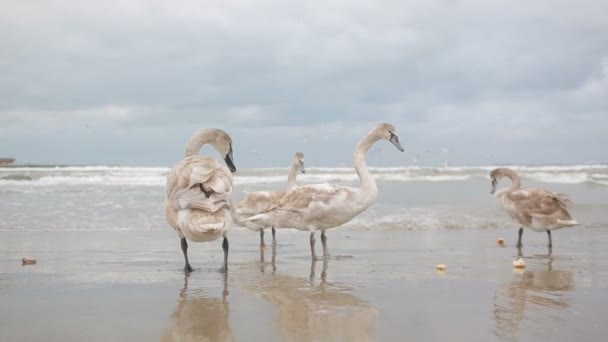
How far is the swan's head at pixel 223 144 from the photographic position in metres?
8.41

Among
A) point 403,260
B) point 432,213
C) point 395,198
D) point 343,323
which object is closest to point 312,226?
point 403,260

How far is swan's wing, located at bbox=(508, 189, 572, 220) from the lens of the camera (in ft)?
38.9

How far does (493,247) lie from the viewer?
448 inches

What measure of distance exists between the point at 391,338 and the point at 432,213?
1344 cm

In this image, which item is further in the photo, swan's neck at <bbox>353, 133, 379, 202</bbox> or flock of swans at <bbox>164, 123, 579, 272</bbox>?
swan's neck at <bbox>353, 133, 379, 202</bbox>

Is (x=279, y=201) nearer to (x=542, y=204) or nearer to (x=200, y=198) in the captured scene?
(x=200, y=198)

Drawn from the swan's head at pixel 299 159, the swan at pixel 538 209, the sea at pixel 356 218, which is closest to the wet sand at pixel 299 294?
the swan at pixel 538 209

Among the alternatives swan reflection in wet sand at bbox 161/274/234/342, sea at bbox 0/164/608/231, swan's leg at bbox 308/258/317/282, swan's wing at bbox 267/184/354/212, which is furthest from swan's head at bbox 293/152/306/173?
swan reflection in wet sand at bbox 161/274/234/342

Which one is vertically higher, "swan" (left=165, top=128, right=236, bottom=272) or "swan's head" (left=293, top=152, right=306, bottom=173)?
"swan's head" (left=293, top=152, right=306, bottom=173)

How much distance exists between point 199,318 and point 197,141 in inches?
156

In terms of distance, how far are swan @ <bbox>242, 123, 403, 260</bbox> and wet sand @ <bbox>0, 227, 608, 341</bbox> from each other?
586 millimetres

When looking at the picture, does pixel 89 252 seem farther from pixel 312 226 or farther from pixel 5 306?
pixel 5 306

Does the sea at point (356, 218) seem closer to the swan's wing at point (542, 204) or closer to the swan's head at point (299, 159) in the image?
the swan's head at point (299, 159)

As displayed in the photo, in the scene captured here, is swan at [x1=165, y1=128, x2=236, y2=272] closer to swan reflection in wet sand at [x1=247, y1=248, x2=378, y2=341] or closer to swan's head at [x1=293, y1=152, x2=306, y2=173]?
swan reflection in wet sand at [x1=247, y1=248, x2=378, y2=341]
